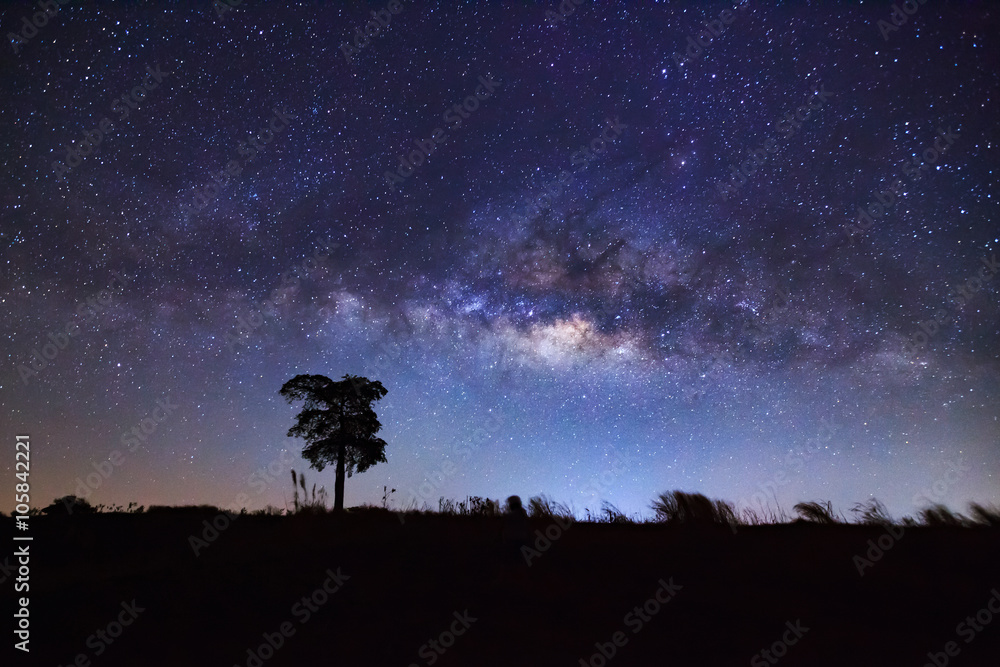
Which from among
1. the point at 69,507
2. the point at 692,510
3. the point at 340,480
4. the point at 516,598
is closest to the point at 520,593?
the point at 516,598

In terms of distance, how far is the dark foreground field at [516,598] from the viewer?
743 cm

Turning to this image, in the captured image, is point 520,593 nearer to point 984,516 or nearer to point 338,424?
point 984,516

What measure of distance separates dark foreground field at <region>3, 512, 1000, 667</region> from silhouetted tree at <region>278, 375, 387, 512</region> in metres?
14.1

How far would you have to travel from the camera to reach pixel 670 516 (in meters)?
14.9

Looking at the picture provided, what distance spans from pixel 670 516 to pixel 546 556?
5.20 meters

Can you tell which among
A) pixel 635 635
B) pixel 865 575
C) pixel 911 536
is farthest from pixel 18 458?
pixel 911 536

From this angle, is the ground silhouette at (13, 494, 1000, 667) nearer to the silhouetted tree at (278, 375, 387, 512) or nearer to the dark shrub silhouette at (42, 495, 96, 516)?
the dark shrub silhouette at (42, 495, 96, 516)

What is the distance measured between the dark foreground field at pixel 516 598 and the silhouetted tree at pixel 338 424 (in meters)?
14.1

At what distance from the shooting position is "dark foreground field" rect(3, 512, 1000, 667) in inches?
293

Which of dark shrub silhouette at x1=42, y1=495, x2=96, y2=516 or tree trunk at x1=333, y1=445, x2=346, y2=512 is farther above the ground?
tree trunk at x1=333, y1=445, x2=346, y2=512

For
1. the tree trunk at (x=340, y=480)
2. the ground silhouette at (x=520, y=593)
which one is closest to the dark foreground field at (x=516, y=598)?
the ground silhouette at (x=520, y=593)

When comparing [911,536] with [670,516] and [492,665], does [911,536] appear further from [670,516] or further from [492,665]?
[492,665]

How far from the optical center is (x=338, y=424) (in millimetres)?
27812

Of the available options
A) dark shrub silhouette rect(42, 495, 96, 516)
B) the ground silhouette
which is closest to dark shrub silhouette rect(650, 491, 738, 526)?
the ground silhouette
